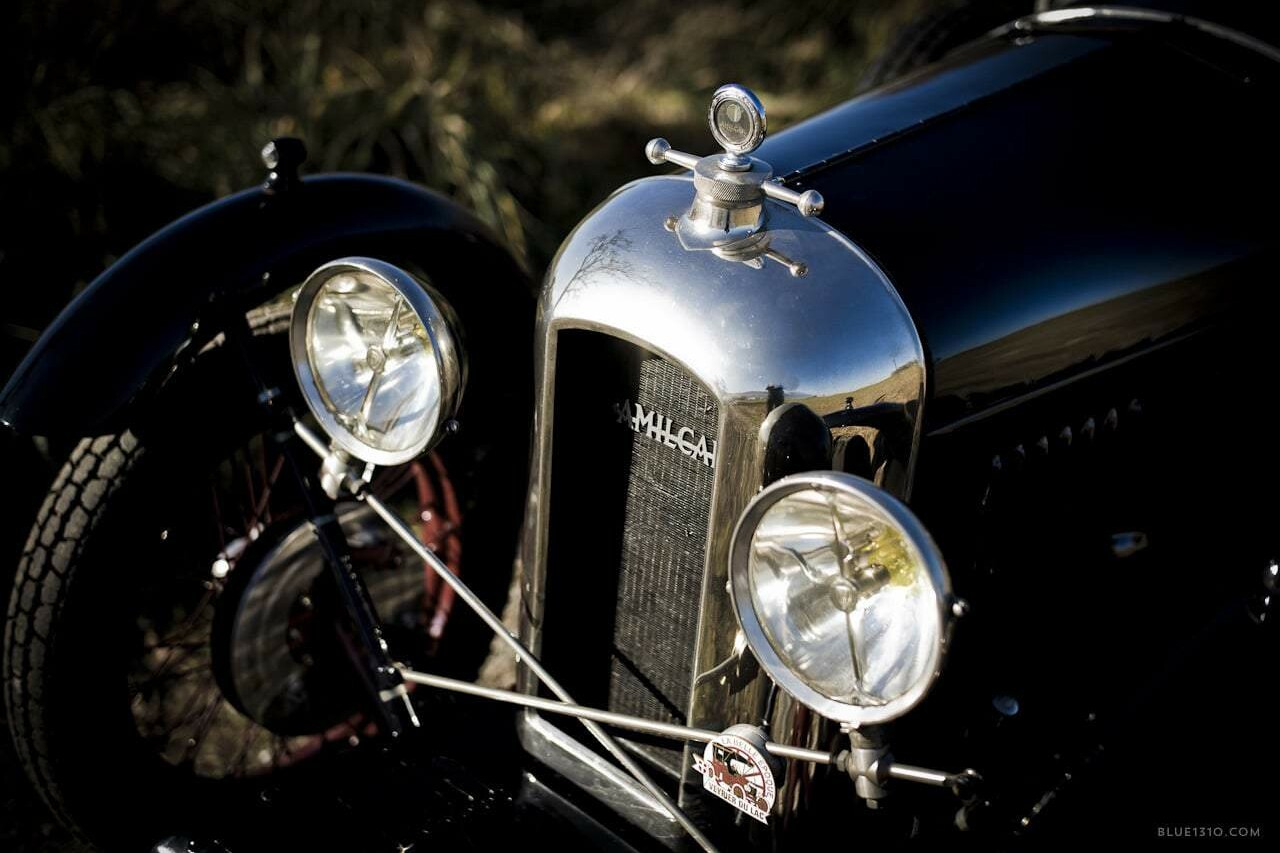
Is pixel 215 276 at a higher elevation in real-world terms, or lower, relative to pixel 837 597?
higher

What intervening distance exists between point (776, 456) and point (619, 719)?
40 centimetres

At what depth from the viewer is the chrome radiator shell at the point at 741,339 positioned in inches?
58.7

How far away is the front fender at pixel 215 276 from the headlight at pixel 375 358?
252mm

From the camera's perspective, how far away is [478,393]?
7.56 feet

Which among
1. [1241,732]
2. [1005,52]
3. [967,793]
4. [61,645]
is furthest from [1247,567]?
[61,645]

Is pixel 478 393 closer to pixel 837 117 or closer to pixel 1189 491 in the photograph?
pixel 837 117

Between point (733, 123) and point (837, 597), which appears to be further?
point (733, 123)

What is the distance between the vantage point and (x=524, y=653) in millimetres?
1697

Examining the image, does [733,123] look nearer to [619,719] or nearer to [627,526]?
[627,526]

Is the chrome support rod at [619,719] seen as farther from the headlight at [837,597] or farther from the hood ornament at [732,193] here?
the hood ornament at [732,193]

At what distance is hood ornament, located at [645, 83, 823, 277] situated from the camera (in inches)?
59.9

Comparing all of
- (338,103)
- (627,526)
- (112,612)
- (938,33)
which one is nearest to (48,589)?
(112,612)

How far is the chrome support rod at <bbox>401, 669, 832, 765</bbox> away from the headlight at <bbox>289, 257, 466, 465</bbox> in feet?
1.13

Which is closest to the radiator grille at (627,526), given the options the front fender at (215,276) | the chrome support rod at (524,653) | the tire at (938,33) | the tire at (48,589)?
the chrome support rod at (524,653)
